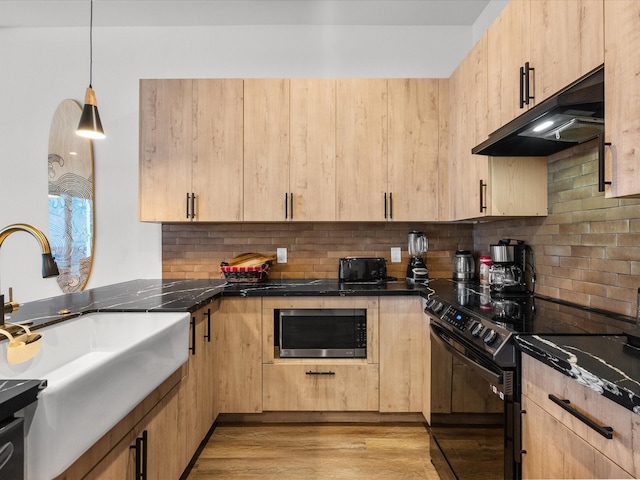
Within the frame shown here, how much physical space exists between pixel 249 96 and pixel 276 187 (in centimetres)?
69

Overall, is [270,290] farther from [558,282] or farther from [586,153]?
[586,153]

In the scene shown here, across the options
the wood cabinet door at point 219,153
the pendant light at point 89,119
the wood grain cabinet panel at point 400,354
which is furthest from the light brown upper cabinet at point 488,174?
the pendant light at point 89,119

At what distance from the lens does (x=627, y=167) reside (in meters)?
1.11

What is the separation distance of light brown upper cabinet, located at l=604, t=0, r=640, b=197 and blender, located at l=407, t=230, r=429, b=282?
1.77 m

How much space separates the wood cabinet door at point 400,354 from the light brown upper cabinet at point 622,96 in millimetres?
1479

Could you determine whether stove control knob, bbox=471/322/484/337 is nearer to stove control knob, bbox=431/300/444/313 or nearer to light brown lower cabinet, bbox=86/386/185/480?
stove control knob, bbox=431/300/444/313

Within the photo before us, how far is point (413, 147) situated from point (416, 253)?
0.81m

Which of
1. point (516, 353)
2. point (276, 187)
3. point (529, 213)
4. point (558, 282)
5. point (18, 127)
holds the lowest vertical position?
point (516, 353)

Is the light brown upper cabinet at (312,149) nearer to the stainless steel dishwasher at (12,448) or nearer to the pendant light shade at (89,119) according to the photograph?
the pendant light shade at (89,119)

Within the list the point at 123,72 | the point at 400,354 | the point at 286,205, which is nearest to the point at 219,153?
the point at 286,205

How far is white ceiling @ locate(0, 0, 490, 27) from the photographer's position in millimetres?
2828

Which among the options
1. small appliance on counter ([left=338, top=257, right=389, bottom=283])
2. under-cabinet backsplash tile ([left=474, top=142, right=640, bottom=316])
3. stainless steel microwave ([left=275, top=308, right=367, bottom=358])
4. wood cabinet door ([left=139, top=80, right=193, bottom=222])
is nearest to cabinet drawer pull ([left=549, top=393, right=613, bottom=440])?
under-cabinet backsplash tile ([left=474, top=142, right=640, bottom=316])

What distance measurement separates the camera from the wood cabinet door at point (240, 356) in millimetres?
2492

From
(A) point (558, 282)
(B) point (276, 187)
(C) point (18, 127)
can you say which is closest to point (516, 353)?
(A) point (558, 282)
